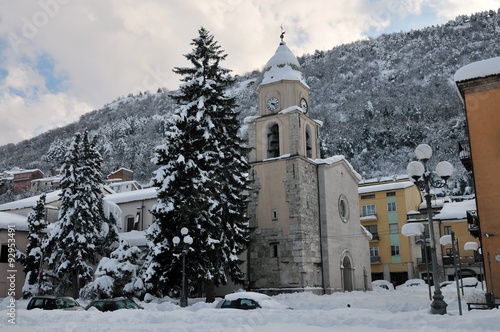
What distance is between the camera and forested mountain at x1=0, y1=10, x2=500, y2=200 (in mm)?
103688

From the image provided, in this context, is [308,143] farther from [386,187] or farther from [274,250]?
[386,187]

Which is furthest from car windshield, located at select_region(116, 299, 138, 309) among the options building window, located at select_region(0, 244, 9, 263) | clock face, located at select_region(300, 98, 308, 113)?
building window, located at select_region(0, 244, 9, 263)

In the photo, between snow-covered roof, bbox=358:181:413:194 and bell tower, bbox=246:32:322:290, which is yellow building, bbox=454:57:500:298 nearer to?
bell tower, bbox=246:32:322:290

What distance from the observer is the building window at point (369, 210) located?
57.5 m

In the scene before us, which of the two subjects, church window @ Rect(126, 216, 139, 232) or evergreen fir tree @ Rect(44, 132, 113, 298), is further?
church window @ Rect(126, 216, 139, 232)

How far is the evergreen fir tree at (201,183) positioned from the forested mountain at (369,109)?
64275mm

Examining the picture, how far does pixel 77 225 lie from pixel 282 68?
17.9 m

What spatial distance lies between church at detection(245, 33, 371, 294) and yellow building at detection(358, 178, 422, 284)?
62.0 ft

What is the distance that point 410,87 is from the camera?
455ft

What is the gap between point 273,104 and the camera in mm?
35000

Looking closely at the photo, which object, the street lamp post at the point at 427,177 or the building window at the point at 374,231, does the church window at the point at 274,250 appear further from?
the building window at the point at 374,231

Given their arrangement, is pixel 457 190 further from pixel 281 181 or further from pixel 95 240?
pixel 95 240

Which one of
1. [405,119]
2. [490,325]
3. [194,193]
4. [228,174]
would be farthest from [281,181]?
[405,119]

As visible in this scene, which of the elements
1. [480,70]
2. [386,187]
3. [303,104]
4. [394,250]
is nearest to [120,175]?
[386,187]
